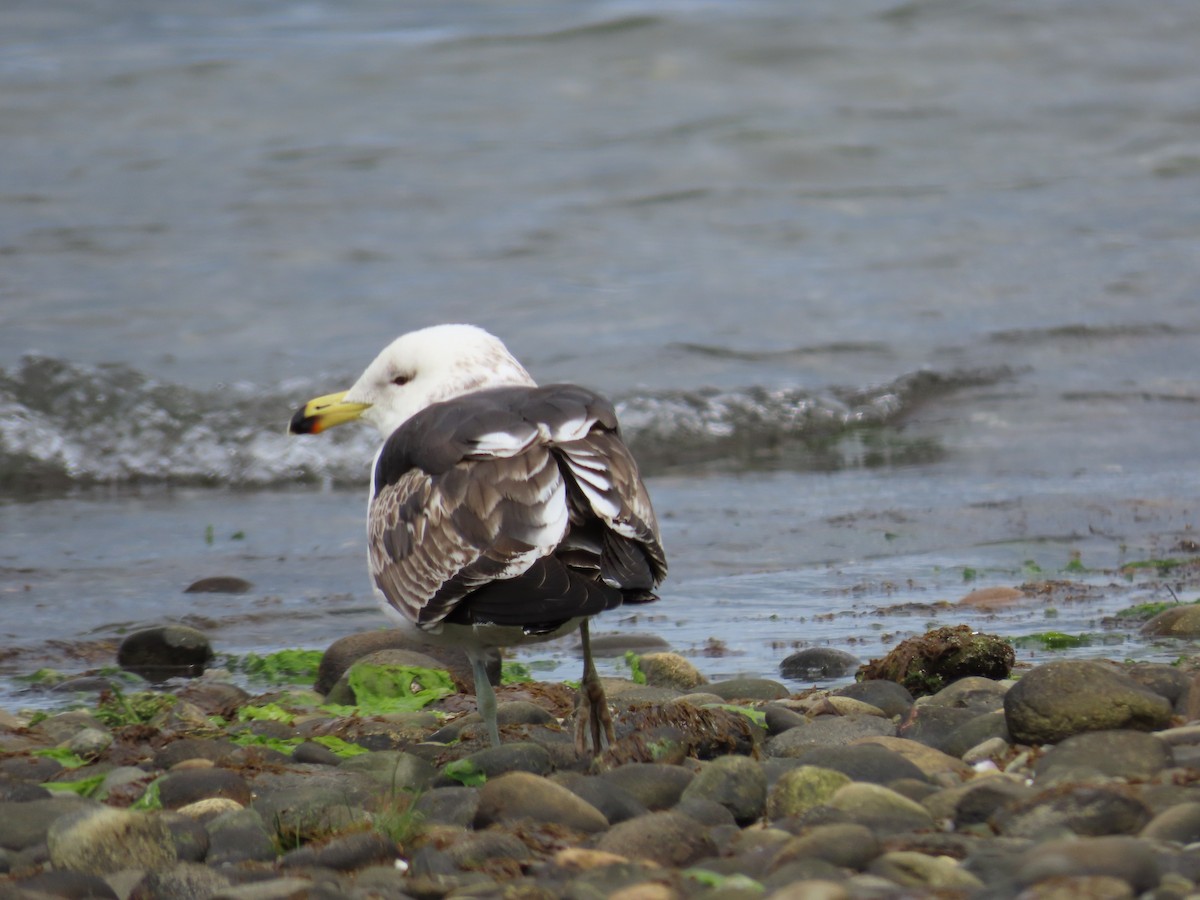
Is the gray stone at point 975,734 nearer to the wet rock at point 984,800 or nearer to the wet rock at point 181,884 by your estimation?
the wet rock at point 984,800

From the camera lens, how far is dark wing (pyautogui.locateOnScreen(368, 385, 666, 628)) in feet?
11.6

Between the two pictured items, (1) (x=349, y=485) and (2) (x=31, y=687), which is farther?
(1) (x=349, y=485)

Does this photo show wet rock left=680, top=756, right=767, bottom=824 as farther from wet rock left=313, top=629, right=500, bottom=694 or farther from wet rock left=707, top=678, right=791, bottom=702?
wet rock left=313, top=629, right=500, bottom=694

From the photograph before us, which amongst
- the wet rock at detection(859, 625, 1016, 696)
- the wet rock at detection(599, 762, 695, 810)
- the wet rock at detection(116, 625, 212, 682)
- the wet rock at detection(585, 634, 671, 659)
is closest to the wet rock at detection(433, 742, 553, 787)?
the wet rock at detection(599, 762, 695, 810)

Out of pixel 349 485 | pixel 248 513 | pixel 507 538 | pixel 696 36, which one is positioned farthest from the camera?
pixel 696 36

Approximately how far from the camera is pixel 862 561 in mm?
7262

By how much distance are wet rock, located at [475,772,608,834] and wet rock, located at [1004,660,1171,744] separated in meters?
1.08

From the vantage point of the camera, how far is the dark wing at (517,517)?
3531mm

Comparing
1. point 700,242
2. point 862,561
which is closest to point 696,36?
point 700,242

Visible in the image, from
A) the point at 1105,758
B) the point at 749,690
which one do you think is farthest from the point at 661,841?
the point at 749,690

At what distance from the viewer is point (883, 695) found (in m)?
4.50

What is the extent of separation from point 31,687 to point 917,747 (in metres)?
3.43

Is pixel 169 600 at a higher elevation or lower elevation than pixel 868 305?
lower

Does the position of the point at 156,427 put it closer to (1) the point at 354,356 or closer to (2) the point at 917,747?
(1) the point at 354,356
